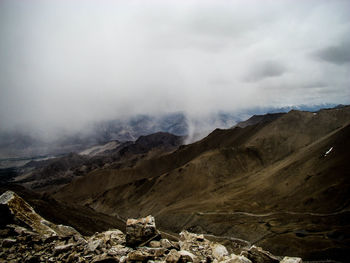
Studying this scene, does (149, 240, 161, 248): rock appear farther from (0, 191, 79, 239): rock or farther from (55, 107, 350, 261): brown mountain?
(55, 107, 350, 261): brown mountain

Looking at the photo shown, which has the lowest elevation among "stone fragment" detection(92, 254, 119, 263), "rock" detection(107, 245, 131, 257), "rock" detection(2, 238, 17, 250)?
"rock" detection(107, 245, 131, 257)

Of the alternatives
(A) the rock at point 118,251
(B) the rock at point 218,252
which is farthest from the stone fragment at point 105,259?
(B) the rock at point 218,252

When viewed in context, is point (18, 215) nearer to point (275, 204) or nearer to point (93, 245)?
point (93, 245)

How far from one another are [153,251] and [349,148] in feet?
513

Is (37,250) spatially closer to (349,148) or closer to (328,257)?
(328,257)

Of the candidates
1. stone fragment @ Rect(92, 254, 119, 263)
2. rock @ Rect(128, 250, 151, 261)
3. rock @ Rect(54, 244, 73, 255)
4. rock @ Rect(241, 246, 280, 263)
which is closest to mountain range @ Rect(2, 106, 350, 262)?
rock @ Rect(54, 244, 73, 255)

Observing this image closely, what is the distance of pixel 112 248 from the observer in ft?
45.1

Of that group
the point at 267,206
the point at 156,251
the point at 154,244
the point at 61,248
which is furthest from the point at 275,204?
the point at 61,248

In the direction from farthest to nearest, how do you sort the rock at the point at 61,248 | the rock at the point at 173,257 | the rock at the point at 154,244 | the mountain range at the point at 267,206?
the mountain range at the point at 267,206, the rock at the point at 154,244, the rock at the point at 61,248, the rock at the point at 173,257

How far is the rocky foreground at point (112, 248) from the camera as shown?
12664 mm

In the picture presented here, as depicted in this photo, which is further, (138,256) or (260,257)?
(260,257)

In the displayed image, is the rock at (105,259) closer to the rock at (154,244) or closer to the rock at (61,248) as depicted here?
the rock at (154,244)

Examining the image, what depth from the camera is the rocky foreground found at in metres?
12.7

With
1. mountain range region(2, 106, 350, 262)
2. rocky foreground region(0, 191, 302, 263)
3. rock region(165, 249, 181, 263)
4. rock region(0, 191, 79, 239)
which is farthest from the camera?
mountain range region(2, 106, 350, 262)
